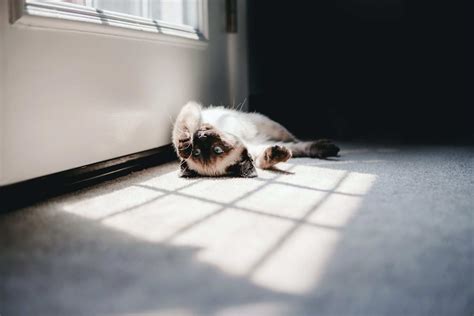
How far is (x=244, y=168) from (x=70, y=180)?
0.66 meters

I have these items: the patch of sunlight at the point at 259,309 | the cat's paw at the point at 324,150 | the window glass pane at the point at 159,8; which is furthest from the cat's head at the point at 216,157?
the patch of sunlight at the point at 259,309

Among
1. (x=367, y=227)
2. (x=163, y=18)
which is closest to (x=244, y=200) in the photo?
(x=367, y=227)

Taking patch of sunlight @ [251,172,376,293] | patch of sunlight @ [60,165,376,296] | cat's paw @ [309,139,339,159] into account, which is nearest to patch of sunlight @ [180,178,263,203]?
patch of sunlight @ [60,165,376,296]

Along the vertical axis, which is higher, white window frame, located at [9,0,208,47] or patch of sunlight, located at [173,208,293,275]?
white window frame, located at [9,0,208,47]

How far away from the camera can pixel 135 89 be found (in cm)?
201

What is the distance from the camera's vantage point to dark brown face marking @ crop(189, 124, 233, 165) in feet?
6.05

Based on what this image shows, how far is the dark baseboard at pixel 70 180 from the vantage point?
1436 mm

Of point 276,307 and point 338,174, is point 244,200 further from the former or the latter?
point 276,307

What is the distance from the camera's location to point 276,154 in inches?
76.1

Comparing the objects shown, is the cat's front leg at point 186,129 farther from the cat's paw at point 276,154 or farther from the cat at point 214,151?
the cat's paw at point 276,154

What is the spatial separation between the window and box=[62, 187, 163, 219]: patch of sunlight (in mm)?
596

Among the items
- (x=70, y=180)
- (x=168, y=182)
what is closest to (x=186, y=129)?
(x=168, y=182)

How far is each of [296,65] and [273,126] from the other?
3.77ft

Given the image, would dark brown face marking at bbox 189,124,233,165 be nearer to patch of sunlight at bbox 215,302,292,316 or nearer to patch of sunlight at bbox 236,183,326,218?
patch of sunlight at bbox 236,183,326,218
